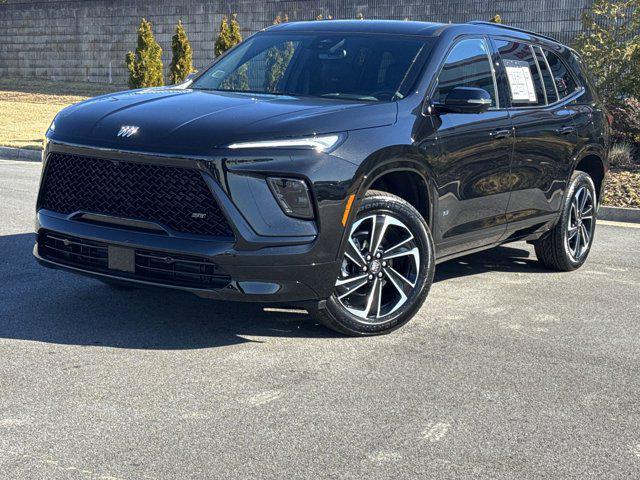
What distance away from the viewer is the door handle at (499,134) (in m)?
6.51

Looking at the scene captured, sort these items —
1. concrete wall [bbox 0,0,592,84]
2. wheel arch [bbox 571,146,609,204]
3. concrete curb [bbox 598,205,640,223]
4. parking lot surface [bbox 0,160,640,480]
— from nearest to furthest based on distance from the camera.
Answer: parking lot surface [bbox 0,160,640,480]
wheel arch [bbox 571,146,609,204]
concrete curb [bbox 598,205,640,223]
concrete wall [bbox 0,0,592,84]

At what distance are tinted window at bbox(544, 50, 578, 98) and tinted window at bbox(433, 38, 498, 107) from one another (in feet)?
3.54

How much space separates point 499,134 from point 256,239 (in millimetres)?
2249

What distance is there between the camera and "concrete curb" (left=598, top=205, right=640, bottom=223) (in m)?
11.3

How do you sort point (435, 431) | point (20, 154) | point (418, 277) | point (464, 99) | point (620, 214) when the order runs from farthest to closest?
point (20, 154) → point (620, 214) → point (464, 99) → point (418, 277) → point (435, 431)

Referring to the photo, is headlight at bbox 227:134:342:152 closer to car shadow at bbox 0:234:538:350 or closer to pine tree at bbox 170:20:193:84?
car shadow at bbox 0:234:538:350

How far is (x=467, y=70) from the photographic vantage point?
6527 millimetres

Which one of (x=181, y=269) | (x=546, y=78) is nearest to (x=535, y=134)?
(x=546, y=78)

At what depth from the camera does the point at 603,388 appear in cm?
490

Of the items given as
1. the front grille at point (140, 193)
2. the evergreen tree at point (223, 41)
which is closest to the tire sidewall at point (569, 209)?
the front grille at point (140, 193)

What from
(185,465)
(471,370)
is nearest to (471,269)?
(471,370)

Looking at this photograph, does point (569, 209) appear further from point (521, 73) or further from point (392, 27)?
point (392, 27)

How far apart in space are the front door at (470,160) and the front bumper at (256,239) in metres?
1.01

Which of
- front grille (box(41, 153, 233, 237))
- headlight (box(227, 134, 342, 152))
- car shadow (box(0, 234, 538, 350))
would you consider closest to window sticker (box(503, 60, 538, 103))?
headlight (box(227, 134, 342, 152))
